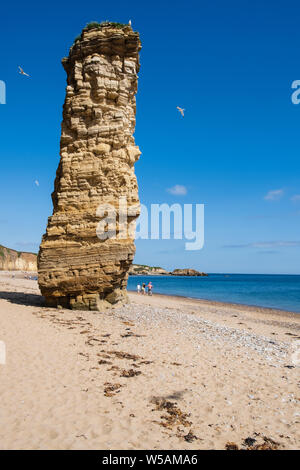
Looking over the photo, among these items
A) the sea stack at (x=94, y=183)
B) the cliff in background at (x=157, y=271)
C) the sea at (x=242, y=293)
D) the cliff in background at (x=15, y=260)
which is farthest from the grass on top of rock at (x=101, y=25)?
the cliff in background at (x=157, y=271)

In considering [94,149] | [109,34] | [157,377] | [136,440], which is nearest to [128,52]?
[109,34]

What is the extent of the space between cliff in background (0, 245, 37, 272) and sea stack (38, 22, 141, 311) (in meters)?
84.7

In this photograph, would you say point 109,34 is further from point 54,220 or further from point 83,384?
point 83,384

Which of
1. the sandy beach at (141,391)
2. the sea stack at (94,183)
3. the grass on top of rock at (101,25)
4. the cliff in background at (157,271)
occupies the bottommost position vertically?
the cliff in background at (157,271)

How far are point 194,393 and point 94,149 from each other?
504 inches

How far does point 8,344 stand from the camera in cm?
875

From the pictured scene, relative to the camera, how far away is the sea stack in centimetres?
1505

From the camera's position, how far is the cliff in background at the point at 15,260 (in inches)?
3617

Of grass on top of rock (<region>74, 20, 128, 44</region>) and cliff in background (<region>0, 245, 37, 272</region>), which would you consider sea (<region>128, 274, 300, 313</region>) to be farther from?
cliff in background (<region>0, 245, 37, 272</region>)

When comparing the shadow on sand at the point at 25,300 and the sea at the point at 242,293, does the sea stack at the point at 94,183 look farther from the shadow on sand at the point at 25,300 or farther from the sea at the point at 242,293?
the sea at the point at 242,293

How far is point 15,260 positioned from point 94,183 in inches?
3686

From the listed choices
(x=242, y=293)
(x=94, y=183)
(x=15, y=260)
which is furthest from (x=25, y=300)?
(x=15, y=260)

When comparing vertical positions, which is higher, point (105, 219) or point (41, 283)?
point (105, 219)

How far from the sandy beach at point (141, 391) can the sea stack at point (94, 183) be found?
407 centimetres
